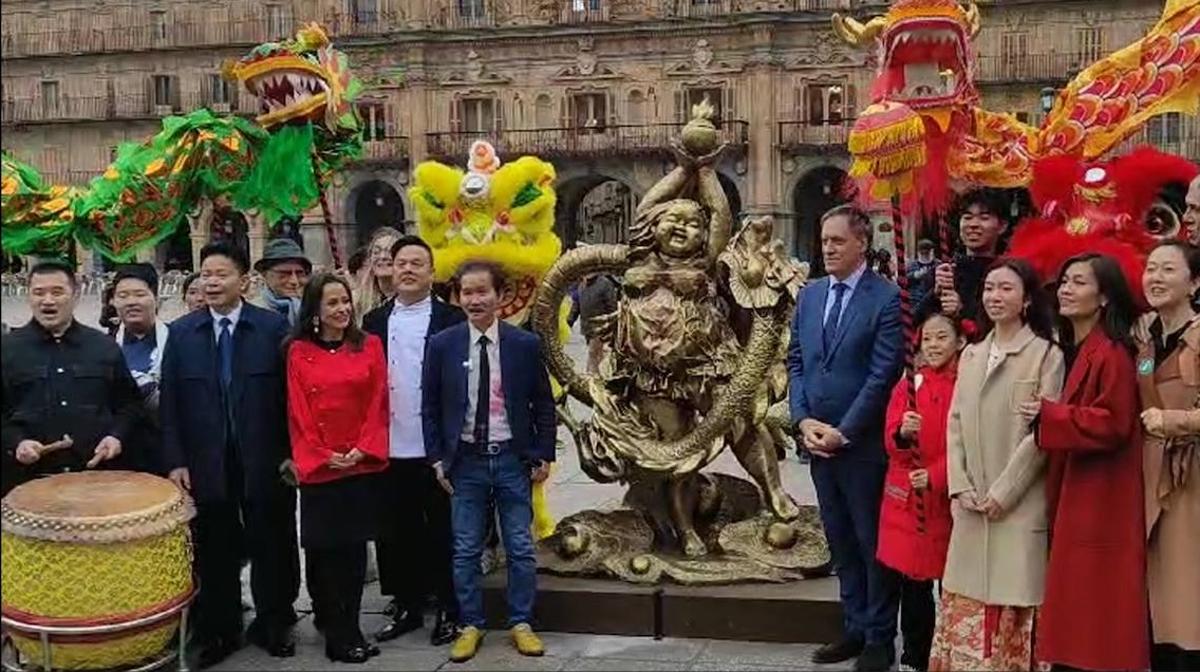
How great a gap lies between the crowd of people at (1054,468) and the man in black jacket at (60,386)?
8.77 ft

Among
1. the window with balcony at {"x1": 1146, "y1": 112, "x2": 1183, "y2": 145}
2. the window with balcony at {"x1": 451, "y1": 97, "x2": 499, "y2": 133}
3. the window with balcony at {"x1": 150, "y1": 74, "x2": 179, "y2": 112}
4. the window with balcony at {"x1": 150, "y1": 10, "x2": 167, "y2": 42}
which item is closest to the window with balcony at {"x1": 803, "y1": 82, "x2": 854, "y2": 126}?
the window with balcony at {"x1": 1146, "y1": 112, "x2": 1183, "y2": 145}

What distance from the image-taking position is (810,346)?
4766mm

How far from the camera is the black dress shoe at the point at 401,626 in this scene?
205 inches

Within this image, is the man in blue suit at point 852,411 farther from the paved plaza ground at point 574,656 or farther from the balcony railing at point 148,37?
the balcony railing at point 148,37

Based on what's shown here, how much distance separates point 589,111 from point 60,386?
28.6 metres

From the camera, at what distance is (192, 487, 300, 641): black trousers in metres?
5.02

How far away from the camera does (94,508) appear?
4.37 metres

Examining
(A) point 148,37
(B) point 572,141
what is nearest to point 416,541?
(B) point 572,141

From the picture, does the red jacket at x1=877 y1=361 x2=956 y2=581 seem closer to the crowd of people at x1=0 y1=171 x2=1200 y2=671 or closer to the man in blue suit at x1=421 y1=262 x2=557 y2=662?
the crowd of people at x1=0 y1=171 x2=1200 y2=671

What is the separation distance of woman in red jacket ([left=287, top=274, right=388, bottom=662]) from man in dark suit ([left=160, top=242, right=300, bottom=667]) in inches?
5.7

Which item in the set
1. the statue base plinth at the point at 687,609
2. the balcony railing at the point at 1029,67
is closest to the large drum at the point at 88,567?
the statue base plinth at the point at 687,609

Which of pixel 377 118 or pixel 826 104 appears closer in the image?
pixel 826 104

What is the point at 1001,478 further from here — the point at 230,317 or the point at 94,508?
the point at 94,508

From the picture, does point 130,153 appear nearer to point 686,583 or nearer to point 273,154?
point 273,154
